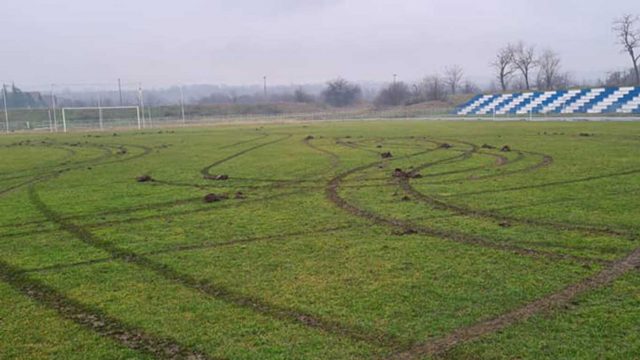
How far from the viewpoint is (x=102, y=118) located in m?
87.3

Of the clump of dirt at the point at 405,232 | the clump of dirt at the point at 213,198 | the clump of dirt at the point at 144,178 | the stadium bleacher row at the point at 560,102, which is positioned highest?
the stadium bleacher row at the point at 560,102

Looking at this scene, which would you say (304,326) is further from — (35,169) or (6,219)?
(35,169)

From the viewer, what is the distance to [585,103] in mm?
62906

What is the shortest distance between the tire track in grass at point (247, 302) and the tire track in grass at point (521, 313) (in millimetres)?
271

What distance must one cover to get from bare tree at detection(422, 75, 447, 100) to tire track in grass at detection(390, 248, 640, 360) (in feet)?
338

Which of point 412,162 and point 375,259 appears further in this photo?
point 412,162

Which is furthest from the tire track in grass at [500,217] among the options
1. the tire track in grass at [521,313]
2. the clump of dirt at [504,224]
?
the tire track in grass at [521,313]

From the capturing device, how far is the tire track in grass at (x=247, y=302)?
588 cm

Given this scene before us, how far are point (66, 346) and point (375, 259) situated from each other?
14.2 feet

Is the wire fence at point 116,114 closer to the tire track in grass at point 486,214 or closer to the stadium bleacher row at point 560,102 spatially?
the stadium bleacher row at point 560,102

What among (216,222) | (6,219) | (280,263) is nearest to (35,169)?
(6,219)

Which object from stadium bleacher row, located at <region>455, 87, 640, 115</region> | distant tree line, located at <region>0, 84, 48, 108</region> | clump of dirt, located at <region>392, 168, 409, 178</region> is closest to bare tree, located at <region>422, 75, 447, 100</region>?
stadium bleacher row, located at <region>455, 87, 640, 115</region>

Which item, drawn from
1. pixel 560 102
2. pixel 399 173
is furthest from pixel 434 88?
pixel 399 173

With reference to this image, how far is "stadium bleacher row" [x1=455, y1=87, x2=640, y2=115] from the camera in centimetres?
5906
